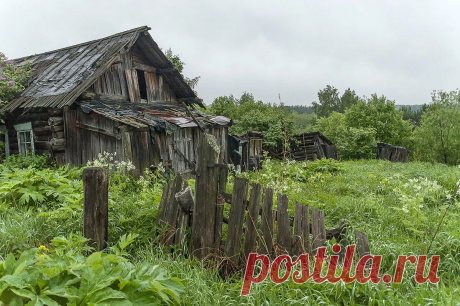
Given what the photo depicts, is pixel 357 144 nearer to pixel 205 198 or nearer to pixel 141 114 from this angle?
pixel 141 114

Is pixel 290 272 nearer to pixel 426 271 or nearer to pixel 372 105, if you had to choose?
pixel 426 271

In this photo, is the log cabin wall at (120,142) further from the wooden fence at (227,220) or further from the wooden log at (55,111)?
the wooden fence at (227,220)

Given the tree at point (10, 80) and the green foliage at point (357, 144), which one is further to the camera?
the green foliage at point (357, 144)

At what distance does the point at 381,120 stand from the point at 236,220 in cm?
3282

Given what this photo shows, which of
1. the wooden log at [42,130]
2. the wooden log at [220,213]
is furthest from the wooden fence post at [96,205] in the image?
the wooden log at [42,130]

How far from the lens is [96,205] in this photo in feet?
10.8

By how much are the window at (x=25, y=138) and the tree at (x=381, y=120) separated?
28.5 metres

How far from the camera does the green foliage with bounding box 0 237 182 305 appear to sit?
6.18 feet

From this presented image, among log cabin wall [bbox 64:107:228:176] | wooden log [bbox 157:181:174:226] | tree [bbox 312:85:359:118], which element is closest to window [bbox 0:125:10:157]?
log cabin wall [bbox 64:107:228:176]

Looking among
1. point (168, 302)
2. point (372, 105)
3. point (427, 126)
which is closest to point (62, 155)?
point (168, 302)

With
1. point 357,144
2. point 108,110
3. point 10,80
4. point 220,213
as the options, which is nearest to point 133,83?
point 108,110

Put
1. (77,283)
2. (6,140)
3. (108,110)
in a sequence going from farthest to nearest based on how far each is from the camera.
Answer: (6,140) < (108,110) < (77,283)

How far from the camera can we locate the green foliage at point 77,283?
1.88m

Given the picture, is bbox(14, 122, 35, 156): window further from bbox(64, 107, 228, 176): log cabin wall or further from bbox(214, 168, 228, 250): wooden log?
bbox(214, 168, 228, 250): wooden log
